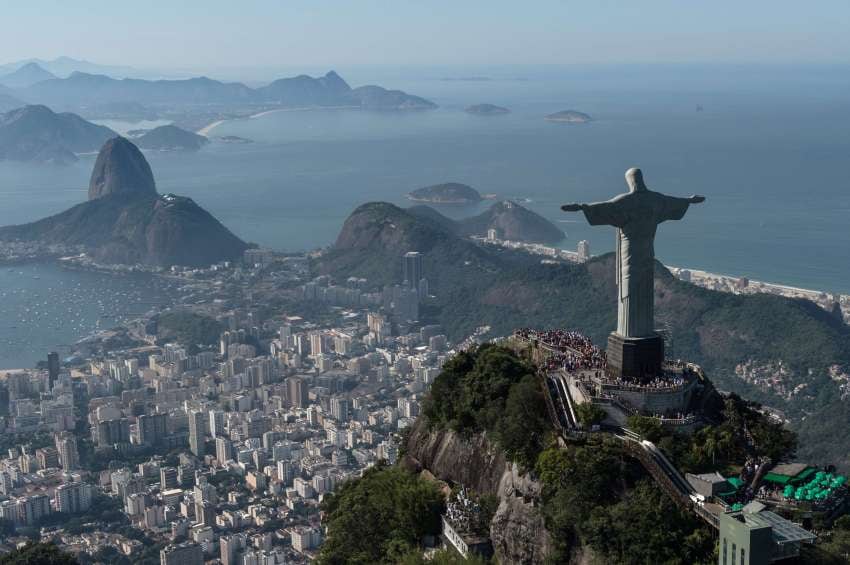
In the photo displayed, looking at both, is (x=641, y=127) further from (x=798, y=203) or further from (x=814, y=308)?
(x=814, y=308)

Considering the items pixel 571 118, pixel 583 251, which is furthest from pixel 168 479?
pixel 571 118

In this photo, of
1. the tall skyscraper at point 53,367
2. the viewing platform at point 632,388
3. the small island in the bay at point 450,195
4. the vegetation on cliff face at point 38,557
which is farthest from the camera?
the small island in the bay at point 450,195

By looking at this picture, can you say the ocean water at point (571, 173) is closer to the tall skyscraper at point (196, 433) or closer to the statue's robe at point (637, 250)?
the tall skyscraper at point (196, 433)

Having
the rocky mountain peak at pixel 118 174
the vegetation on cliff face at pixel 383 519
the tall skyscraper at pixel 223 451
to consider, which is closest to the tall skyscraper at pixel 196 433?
the tall skyscraper at pixel 223 451

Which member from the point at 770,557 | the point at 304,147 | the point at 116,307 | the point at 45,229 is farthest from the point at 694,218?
the point at 304,147

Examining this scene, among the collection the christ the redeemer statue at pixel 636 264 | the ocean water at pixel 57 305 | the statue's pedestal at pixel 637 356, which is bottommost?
the ocean water at pixel 57 305

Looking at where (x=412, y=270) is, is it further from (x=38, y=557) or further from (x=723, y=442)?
(x=723, y=442)

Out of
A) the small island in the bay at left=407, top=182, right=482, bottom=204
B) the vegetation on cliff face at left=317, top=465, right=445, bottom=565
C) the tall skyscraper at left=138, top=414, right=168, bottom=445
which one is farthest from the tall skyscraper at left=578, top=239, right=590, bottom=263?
the vegetation on cliff face at left=317, top=465, right=445, bottom=565

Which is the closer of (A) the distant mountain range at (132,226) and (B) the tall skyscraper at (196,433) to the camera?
(B) the tall skyscraper at (196,433)

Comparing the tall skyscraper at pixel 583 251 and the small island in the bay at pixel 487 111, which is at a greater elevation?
the small island in the bay at pixel 487 111
